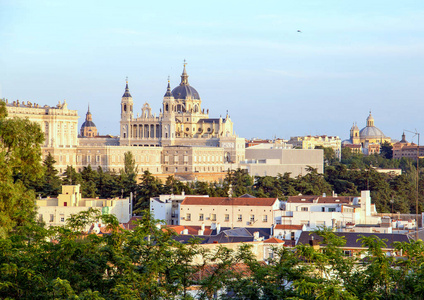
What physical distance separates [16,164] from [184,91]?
122 m

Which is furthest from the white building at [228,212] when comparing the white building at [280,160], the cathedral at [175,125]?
the cathedral at [175,125]

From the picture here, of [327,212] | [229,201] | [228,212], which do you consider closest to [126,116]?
[229,201]

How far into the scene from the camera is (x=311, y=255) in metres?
20.5

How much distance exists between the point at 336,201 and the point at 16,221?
29266 mm

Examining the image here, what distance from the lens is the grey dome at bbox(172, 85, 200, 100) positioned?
147 metres

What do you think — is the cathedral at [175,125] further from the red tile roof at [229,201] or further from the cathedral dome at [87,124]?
the red tile roof at [229,201]

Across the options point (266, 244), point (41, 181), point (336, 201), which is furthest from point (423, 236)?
point (41, 181)

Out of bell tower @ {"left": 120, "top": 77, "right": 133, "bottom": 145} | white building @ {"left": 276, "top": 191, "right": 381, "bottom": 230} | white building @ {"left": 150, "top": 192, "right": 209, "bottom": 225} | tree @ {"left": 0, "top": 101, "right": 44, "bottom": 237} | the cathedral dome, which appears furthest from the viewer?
the cathedral dome

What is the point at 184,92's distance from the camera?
147500 mm

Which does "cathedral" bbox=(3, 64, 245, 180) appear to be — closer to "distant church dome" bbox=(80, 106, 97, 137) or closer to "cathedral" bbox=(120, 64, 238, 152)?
"cathedral" bbox=(120, 64, 238, 152)

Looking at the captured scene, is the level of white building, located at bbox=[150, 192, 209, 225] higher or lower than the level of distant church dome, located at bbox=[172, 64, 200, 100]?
lower

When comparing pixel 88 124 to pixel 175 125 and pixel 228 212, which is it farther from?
pixel 228 212

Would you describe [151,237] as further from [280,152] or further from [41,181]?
[280,152]

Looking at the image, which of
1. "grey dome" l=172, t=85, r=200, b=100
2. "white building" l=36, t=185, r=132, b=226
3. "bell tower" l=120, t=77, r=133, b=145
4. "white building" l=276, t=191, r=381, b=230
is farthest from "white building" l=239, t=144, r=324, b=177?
"white building" l=276, t=191, r=381, b=230
